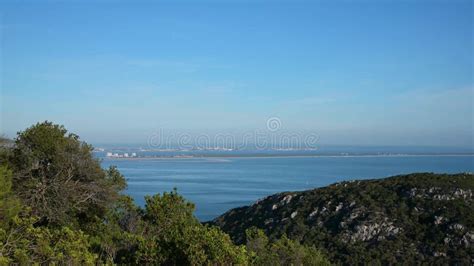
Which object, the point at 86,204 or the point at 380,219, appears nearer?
the point at 86,204

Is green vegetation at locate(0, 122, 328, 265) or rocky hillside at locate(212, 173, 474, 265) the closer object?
green vegetation at locate(0, 122, 328, 265)

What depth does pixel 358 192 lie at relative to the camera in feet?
102

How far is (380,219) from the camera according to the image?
84.5ft

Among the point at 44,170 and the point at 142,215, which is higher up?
the point at 44,170

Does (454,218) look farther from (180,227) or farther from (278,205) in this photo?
(180,227)

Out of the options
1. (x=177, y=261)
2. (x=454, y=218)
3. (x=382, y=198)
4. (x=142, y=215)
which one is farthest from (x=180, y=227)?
(x=382, y=198)

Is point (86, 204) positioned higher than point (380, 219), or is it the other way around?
point (86, 204)

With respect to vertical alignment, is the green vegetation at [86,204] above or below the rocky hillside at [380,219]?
above

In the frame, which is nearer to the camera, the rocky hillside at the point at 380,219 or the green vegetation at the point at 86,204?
the green vegetation at the point at 86,204

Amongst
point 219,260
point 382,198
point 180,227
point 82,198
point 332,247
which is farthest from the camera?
point 382,198

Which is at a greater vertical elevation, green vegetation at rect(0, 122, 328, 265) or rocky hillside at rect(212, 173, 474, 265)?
green vegetation at rect(0, 122, 328, 265)

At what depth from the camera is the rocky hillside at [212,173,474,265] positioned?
21781mm

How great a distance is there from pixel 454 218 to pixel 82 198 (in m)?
18.6

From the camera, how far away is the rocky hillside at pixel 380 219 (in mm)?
21781
